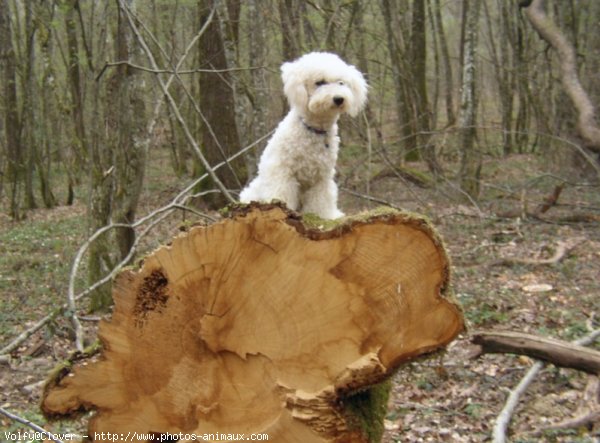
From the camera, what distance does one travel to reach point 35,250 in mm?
12453

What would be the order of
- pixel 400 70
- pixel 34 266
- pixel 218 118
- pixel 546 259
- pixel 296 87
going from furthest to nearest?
1. pixel 400 70
2. pixel 218 118
3. pixel 34 266
4. pixel 546 259
5. pixel 296 87

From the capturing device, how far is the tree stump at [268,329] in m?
2.66

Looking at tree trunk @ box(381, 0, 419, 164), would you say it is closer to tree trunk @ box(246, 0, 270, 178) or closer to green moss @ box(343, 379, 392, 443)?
tree trunk @ box(246, 0, 270, 178)

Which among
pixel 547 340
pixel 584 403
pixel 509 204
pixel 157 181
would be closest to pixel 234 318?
pixel 547 340

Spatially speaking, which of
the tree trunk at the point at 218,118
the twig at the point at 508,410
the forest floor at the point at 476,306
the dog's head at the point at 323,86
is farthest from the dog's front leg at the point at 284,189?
the tree trunk at the point at 218,118

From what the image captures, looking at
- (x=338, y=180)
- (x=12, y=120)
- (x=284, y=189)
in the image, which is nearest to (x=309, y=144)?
(x=284, y=189)

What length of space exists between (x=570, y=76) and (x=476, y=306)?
2.38m

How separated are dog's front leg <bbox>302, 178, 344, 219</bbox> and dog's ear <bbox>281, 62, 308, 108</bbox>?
0.62m

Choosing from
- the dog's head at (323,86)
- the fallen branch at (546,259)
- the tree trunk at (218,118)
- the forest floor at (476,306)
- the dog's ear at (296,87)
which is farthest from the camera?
the tree trunk at (218,118)

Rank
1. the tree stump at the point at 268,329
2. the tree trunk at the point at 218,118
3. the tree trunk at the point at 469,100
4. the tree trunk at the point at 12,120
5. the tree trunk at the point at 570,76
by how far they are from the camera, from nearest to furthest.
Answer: the tree stump at the point at 268,329
the tree trunk at the point at 570,76
the tree trunk at the point at 469,100
the tree trunk at the point at 218,118
the tree trunk at the point at 12,120

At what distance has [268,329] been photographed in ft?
9.12

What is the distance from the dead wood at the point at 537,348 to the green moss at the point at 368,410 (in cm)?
117

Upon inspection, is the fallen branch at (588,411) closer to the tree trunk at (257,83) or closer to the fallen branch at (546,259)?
the fallen branch at (546,259)

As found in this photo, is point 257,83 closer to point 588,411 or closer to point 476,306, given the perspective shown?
point 476,306
